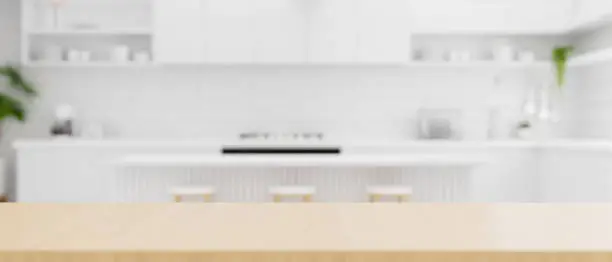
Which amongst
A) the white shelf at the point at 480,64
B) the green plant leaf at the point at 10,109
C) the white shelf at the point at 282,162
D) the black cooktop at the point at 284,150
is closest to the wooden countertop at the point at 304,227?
the white shelf at the point at 282,162

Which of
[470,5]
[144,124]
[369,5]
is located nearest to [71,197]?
[144,124]

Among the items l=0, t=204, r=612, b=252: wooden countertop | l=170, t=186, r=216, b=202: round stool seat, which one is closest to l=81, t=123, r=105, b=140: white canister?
l=170, t=186, r=216, b=202: round stool seat

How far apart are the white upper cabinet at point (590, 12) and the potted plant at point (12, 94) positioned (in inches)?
193

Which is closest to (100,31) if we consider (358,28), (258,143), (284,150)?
(258,143)

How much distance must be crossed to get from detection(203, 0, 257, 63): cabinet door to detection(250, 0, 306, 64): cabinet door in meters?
0.06

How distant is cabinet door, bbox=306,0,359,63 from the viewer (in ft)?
18.3

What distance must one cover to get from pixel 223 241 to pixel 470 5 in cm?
546

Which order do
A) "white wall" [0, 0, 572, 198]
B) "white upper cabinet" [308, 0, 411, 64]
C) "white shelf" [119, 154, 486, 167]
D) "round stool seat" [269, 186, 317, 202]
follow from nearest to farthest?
"white shelf" [119, 154, 486, 167]
"round stool seat" [269, 186, 317, 202]
"white upper cabinet" [308, 0, 411, 64]
"white wall" [0, 0, 572, 198]

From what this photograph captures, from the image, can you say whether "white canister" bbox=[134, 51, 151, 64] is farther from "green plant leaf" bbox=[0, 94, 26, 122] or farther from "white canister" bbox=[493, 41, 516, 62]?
"white canister" bbox=[493, 41, 516, 62]

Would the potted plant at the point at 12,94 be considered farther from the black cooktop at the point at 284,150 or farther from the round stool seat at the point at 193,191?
the round stool seat at the point at 193,191

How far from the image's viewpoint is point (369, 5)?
5594 mm

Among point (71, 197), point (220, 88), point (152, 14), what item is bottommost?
point (71, 197)

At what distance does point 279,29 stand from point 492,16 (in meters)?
1.99

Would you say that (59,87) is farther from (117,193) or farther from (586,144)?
(586,144)
